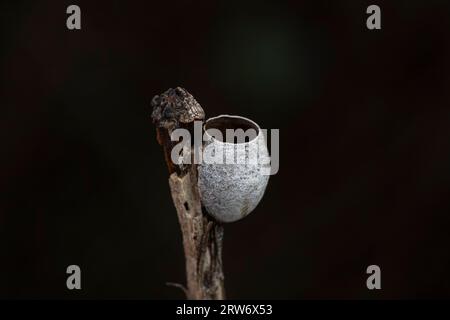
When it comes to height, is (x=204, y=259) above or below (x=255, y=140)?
below

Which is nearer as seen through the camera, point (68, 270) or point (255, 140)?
point (255, 140)

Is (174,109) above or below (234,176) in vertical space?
above

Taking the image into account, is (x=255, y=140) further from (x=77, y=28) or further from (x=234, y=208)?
(x=77, y=28)

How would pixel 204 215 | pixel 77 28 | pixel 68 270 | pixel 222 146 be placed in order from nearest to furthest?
pixel 222 146, pixel 204 215, pixel 77 28, pixel 68 270

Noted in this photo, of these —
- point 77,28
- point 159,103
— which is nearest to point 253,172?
point 159,103

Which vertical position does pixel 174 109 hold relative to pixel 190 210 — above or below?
above

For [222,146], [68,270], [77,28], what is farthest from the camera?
[68,270]

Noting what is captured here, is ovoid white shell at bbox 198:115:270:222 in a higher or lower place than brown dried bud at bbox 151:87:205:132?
lower

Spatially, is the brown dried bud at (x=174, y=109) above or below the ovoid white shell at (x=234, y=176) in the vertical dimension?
above
